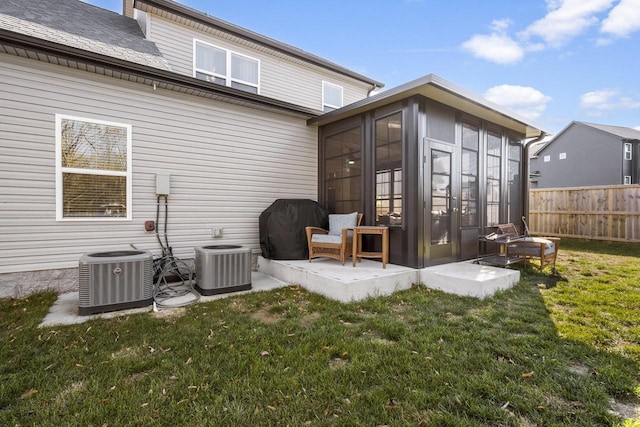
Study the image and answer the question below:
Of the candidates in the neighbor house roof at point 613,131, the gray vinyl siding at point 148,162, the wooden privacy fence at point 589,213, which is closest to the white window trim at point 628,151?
the neighbor house roof at point 613,131

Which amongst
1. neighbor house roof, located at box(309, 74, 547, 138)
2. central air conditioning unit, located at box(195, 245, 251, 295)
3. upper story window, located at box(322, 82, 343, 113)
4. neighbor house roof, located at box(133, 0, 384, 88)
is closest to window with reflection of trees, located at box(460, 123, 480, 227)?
neighbor house roof, located at box(309, 74, 547, 138)

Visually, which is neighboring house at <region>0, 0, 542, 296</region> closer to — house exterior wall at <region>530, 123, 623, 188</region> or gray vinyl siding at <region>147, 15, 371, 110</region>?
gray vinyl siding at <region>147, 15, 371, 110</region>

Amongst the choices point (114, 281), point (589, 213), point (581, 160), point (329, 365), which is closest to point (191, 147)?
point (114, 281)

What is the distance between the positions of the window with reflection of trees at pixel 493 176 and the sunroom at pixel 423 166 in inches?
0.8

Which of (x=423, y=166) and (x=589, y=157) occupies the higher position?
(x=589, y=157)

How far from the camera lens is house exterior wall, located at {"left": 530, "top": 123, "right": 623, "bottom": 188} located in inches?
642

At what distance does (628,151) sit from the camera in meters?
16.1

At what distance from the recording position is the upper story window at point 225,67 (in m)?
6.33

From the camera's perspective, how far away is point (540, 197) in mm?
10172

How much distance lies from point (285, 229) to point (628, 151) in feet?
69.2

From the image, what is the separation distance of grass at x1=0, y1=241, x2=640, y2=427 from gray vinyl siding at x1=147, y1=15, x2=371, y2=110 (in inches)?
202

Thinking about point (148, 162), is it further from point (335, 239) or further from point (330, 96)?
point (330, 96)

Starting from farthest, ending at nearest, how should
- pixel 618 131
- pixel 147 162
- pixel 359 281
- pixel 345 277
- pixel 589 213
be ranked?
pixel 618 131
pixel 589 213
pixel 147 162
pixel 345 277
pixel 359 281

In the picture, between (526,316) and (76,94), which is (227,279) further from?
(526,316)
